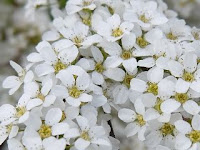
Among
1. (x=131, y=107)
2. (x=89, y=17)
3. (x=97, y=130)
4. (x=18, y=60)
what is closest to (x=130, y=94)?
(x=131, y=107)

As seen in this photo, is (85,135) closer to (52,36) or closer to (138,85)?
(138,85)

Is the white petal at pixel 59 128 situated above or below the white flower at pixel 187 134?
above

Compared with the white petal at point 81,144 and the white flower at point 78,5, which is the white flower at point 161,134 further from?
the white flower at point 78,5

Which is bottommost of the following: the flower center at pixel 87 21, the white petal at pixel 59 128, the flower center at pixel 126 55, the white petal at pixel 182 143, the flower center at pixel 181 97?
the white petal at pixel 182 143

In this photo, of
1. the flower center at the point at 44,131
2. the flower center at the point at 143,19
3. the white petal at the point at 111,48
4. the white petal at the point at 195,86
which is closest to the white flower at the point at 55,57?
the white petal at the point at 111,48

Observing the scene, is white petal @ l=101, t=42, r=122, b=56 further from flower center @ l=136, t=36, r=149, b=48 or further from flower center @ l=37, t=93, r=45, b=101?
flower center @ l=37, t=93, r=45, b=101

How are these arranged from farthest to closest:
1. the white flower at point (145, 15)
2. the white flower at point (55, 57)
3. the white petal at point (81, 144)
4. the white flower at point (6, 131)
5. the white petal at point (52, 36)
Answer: the white petal at point (52, 36), the white flower at point (145, 15), the white flower at point (55, 57), the white flower at point (6, 131), the white petal at point (81, 144)

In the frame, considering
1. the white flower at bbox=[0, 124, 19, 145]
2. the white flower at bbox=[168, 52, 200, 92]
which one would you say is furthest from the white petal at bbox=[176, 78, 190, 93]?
the white flower at bbox=[0, 124, 19, 145]

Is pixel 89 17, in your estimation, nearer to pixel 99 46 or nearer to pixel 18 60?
pixel 99 46
